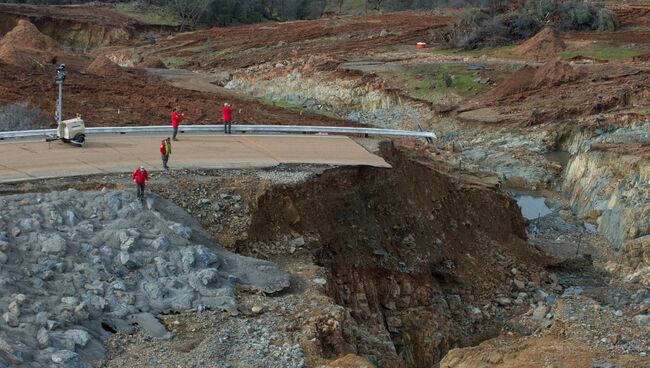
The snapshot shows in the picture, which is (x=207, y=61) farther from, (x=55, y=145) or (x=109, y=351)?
(x=109, y=351)

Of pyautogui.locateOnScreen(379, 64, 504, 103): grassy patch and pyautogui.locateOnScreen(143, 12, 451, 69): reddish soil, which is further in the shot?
pyautogui.locateOnScreen(143, 12, 451, 69): reddish soil

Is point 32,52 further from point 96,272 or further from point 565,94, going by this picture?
point 96,272

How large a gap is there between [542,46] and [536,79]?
8112mm

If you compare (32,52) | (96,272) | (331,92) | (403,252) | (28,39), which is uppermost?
(28,39)

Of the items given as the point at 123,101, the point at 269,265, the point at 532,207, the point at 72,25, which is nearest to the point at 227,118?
the point at 269,265

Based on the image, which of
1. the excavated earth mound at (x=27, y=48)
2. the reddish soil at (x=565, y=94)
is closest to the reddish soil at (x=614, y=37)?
the reddish soil at (x=565, y=94)

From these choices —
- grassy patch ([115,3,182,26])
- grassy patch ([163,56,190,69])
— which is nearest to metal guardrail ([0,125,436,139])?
grassy patch ([163,56,190,69])

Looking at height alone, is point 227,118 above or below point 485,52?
below

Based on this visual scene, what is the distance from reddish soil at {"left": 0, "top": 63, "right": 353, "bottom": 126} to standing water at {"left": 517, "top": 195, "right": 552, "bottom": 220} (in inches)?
368

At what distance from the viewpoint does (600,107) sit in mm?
39406

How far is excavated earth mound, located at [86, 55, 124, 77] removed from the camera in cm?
4794

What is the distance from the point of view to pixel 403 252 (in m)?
22.1

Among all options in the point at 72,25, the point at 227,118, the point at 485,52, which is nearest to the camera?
the point at 227,118

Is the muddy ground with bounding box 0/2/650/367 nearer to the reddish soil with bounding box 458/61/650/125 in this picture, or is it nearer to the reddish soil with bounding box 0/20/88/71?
the reddish soil with bounding box 458/61/650/125
